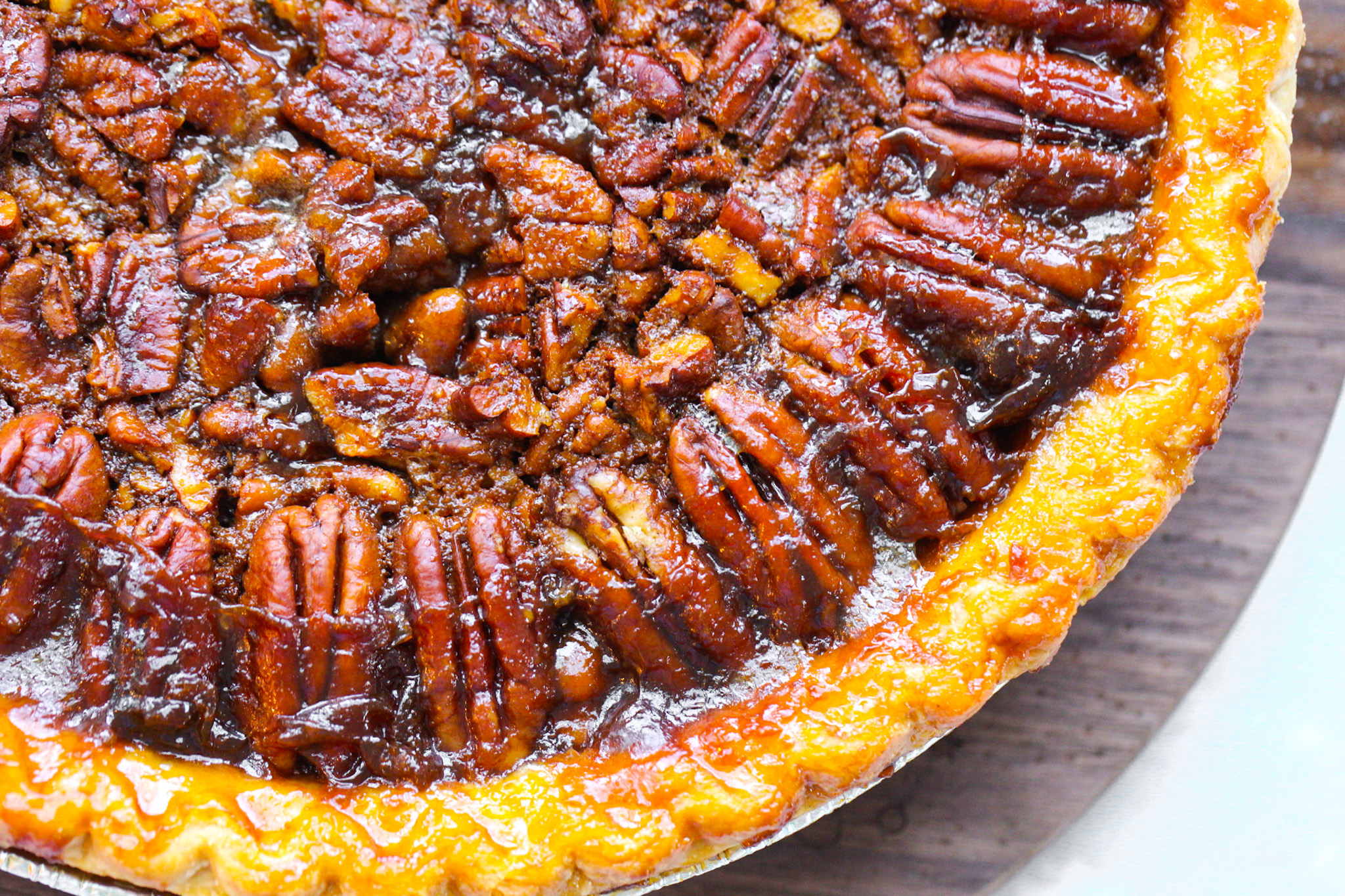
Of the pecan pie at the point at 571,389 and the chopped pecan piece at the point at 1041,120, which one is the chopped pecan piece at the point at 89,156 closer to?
the pecan pie at the point at 571,389

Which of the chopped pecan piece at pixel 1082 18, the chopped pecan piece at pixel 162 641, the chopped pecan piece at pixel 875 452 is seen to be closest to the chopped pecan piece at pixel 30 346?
the chopped pecan piece at pixel 162 641

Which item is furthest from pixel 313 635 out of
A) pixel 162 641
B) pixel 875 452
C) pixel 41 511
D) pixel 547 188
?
pixel 875 452

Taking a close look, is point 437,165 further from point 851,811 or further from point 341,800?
point 851,811

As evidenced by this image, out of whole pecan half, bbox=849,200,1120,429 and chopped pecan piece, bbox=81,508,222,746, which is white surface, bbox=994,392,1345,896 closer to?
whole pecan half, bbox=849,200,1120,429

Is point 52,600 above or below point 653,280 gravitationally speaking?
below

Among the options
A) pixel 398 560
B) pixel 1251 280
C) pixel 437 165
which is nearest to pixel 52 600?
pixel 398 560
